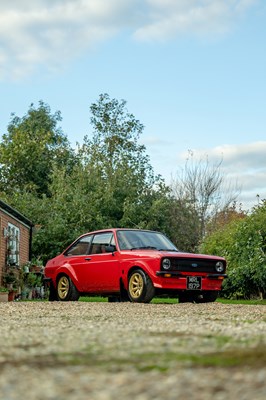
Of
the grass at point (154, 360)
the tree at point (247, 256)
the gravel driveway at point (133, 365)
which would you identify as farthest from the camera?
the tree at point (247, 256)

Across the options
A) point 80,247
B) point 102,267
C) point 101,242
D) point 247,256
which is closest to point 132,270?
point 102,267

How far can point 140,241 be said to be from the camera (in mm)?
15328

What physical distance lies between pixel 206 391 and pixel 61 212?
88.8 ft

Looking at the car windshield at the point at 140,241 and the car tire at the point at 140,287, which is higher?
the car windshield at the point at 140,241

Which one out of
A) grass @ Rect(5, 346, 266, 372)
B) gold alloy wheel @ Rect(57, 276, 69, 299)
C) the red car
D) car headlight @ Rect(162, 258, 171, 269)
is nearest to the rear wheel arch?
the red car

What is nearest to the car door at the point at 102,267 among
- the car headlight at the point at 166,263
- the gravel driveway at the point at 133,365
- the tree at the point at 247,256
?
the car headlight at the point at 166,263

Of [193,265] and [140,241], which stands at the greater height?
[140,241]

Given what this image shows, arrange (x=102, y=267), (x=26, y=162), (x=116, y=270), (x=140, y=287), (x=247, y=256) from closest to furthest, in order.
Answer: (x=140, y=287), (x=116, y=270), (x=102, y=267), (x=247, y=256), (x=26, y=162)

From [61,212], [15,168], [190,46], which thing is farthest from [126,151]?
[190,46]

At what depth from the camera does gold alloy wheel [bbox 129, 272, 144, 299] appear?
14188 millimetres

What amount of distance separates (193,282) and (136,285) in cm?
107

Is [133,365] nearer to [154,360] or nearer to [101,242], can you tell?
[154,360]

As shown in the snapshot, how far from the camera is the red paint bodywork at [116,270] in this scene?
1406 cm

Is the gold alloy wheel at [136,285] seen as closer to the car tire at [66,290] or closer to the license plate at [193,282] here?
the license plate at [193,282]
